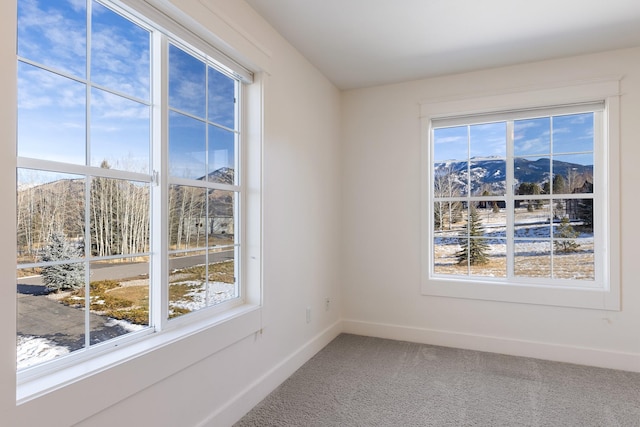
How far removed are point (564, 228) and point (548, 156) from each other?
65cm

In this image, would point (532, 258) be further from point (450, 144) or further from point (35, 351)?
point (35, 351)

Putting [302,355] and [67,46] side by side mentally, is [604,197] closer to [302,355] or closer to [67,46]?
[302,355]

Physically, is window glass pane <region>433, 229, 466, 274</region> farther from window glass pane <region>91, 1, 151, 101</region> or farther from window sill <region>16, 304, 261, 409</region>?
window glass pane <region>91, 1, 151, 101</region>

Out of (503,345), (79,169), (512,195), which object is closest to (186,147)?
(79,169)

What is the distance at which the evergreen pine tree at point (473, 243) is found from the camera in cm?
341

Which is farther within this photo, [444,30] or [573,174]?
[573,174]

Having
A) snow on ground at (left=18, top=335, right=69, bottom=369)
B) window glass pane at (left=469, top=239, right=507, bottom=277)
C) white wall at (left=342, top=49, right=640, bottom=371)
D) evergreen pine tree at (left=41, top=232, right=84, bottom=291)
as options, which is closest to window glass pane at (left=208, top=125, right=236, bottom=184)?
evergreen pine tree at (left=41, top=232, right=84, bottom=291)

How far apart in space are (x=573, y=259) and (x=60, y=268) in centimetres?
366

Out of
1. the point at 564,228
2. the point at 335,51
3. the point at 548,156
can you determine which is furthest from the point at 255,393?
the point at 548,156

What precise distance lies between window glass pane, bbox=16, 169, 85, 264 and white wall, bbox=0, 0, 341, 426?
0.18 m

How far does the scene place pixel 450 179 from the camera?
3.54m

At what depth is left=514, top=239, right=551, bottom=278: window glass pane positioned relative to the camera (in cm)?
319

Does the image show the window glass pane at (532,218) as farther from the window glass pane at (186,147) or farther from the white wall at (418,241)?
the window glass pane at (186,147)

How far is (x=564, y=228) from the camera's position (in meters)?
3.14
